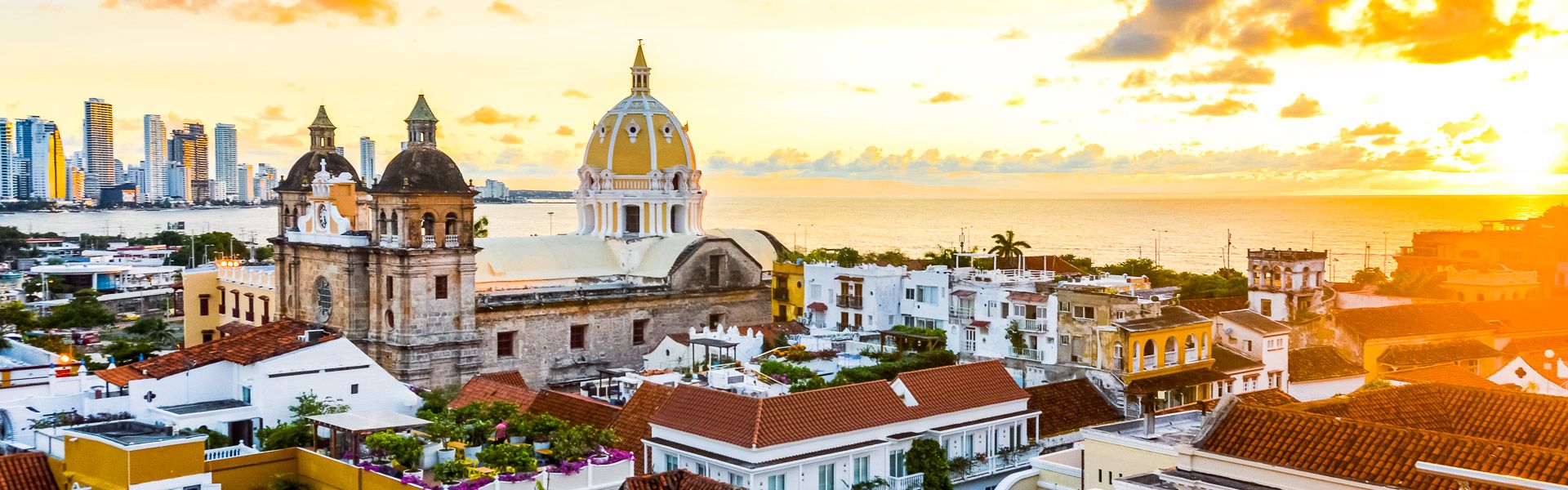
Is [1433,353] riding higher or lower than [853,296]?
lower

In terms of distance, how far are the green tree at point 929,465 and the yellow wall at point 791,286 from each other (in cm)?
2445

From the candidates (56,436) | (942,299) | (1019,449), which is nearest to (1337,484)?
(1019,449)

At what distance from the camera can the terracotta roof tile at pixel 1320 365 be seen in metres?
42.6

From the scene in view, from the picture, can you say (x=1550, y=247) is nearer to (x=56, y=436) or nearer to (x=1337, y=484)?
(x=1337, y=484)

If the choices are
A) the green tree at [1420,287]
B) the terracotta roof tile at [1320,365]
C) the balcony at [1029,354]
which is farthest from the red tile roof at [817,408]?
the green tree at [1420,287]

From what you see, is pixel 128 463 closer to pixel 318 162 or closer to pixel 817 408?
pixel 817 408

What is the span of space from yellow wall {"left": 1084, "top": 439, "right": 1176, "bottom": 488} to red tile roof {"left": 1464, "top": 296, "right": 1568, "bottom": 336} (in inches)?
1225

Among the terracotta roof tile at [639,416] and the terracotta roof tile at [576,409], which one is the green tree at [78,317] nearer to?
the terracotta roof tile at [576,409]

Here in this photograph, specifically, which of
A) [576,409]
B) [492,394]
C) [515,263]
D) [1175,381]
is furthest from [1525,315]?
[492,394]

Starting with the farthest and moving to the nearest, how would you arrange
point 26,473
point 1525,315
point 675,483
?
point 1525,315 → point 26,473 → point 675,483

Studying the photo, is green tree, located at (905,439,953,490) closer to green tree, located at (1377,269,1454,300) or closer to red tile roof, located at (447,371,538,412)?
red tile roof, located at (447,371,538,412)

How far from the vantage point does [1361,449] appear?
752 inches

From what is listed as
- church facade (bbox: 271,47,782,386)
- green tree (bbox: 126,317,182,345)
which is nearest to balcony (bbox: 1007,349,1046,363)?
church facade (bbox: 271,47,782,386)

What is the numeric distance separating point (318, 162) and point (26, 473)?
29717mm
